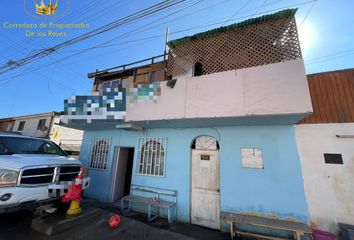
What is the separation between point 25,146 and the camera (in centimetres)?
473

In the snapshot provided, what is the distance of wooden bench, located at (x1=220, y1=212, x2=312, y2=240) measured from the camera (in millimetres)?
3822

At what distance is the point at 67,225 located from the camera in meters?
3.99

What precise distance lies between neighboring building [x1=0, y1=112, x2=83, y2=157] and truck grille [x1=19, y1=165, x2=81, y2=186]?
13.3 m

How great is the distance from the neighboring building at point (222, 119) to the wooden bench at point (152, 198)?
0.21 m

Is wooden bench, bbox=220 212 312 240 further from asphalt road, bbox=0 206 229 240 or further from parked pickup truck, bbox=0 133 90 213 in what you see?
parked pickup truck, bbox=0 133 90 213

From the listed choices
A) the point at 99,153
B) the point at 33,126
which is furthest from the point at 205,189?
the point at 33,126

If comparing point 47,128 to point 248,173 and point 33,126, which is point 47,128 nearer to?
point 33,126

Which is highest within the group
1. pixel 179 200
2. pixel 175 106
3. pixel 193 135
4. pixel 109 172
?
pixel 175 106

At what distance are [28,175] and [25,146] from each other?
1.59 meters

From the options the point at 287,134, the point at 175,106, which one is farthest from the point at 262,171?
the point at 175,106

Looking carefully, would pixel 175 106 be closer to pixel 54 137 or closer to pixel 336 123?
pixel 336 123

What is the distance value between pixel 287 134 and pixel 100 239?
5825mm

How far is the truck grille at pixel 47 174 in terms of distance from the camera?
3645 mm

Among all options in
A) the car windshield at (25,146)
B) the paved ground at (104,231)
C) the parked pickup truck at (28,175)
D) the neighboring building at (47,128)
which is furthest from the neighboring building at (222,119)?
the neighboring building at (47,128)
